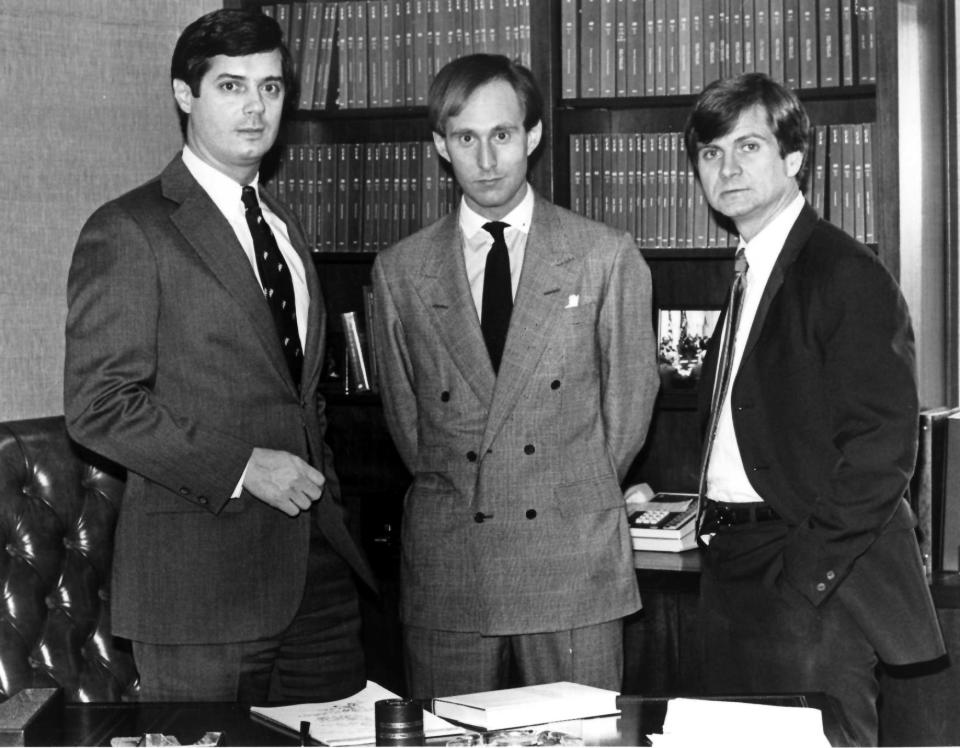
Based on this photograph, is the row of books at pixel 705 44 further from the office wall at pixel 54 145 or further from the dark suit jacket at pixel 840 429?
the office wall at pixel 54 145

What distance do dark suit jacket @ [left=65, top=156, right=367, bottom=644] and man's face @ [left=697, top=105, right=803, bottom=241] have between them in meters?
1.00

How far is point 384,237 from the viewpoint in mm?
3709

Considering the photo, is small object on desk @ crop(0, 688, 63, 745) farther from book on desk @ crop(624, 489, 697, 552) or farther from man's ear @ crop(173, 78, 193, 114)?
book on desk @ crop(624, 489, 697, 552)

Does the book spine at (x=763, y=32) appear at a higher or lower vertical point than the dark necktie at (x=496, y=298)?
higher

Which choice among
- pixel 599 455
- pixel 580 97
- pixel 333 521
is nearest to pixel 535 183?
pixel 580 97

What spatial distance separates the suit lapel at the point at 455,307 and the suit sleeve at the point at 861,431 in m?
0.76

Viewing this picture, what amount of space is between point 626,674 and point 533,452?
900 mm

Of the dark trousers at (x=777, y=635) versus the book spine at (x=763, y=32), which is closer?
the dark trousers at (x=777, y=635)

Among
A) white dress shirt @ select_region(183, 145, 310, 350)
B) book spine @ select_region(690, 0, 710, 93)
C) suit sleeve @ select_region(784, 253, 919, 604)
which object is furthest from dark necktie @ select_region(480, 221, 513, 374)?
book spine @ select_region(690, 0, 710, 93)

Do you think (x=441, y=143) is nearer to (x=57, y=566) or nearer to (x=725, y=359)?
(x=725, y=359)

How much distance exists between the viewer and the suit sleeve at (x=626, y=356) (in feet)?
9.52

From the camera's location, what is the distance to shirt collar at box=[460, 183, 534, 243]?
295 centimetres

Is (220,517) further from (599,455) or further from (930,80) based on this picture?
(930,80)

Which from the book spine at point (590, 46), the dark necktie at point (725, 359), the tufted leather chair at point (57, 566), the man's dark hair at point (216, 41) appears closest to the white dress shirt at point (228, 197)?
the man's dark hair at point (216, 41)
